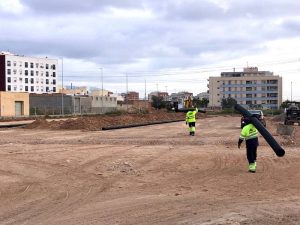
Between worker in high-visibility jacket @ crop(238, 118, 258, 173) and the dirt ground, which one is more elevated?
worker in high-visibility jacket @ crop(238, 118, 258, 173)

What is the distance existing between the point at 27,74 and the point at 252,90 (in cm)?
7607

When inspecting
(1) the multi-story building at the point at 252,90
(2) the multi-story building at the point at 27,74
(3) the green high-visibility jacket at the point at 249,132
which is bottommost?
(3) the green high-visibility jacket at the point at 249,132

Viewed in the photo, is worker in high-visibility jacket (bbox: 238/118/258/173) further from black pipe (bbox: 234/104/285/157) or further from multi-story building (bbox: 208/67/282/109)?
multi-story building (bbox: 208/67/282/109)

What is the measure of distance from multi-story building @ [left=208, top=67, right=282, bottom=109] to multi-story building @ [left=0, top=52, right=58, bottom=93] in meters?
61.5

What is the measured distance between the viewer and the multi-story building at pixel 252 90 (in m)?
134

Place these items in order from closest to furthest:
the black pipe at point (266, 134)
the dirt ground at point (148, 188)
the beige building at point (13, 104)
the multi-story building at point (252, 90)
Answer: the dirt ground at point (148, 188)
the black pipe at point (266, 134)
the beige building at point (13, 104)
the multi-story building at point (252, 90)

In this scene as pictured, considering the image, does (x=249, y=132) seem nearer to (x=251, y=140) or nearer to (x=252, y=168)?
(x=251, y=140)

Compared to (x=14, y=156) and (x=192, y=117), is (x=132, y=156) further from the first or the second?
(x=192, y=117)

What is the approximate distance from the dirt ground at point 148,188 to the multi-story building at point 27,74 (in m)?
142

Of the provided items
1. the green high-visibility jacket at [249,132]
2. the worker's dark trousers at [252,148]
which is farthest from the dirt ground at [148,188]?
the green high-visibility jacket at [249,132]

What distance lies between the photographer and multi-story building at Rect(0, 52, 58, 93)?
501ft

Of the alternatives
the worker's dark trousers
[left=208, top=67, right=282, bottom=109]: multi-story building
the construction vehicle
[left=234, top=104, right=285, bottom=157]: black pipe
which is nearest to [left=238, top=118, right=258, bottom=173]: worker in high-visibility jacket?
the worker's dark trousers

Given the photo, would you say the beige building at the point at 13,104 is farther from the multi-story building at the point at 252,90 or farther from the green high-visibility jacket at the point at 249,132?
the multi-story building at the point at 252,90

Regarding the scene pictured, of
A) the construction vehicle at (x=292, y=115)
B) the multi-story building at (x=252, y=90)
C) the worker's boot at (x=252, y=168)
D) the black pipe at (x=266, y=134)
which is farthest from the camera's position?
the multi-story building at (x=252, y=90)
